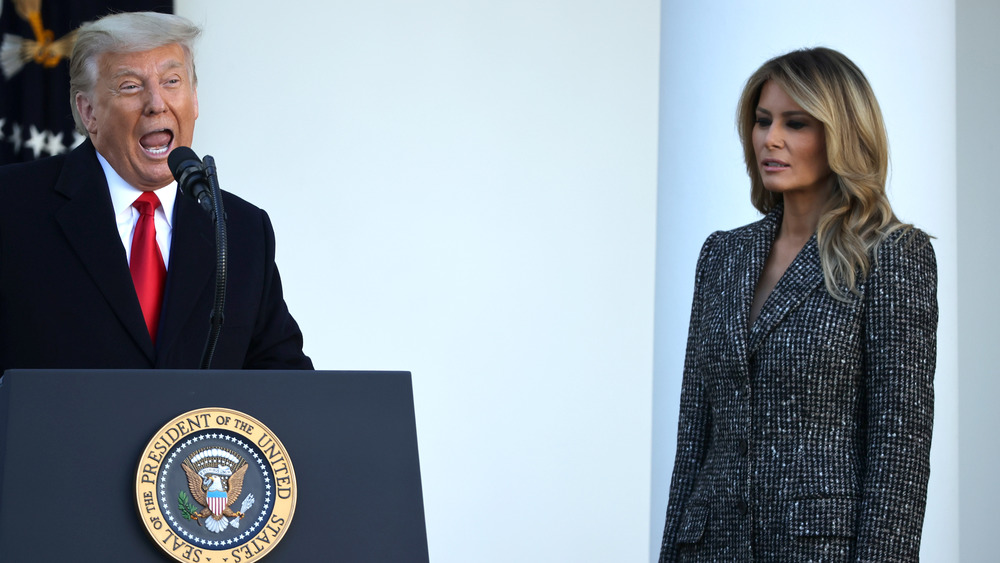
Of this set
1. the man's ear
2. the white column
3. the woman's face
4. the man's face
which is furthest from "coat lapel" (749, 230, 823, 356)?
the white column

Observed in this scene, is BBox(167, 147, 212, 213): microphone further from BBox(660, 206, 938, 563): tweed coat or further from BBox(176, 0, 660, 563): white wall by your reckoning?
BBox(176, 0, 660, 563): white wall

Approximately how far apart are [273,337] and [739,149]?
4.93 ft

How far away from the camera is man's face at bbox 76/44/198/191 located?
1.95 meters

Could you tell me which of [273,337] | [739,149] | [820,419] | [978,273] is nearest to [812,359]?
[820,419]

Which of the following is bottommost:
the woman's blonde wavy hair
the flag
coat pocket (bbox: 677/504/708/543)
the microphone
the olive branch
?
coat pocket (bbox: 677/504/708/543)

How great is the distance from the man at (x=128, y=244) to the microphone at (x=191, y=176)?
36 cm

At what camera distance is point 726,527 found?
1.83 meters

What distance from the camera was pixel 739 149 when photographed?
292 centimetres

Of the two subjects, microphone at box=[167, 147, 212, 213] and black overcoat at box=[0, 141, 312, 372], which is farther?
black overcoat at box=[0, 141, 312, 372]

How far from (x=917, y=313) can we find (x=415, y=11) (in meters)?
2.79

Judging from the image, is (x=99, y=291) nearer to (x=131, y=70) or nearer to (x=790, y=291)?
(x=131, y=70)

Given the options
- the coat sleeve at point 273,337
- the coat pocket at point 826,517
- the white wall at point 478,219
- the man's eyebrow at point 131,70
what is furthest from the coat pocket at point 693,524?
the white wall at point 478,219

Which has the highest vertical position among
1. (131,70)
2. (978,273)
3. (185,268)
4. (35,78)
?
(35,78)

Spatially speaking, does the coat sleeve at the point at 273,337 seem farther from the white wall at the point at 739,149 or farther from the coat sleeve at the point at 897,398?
the white wall at the point at 739,149
